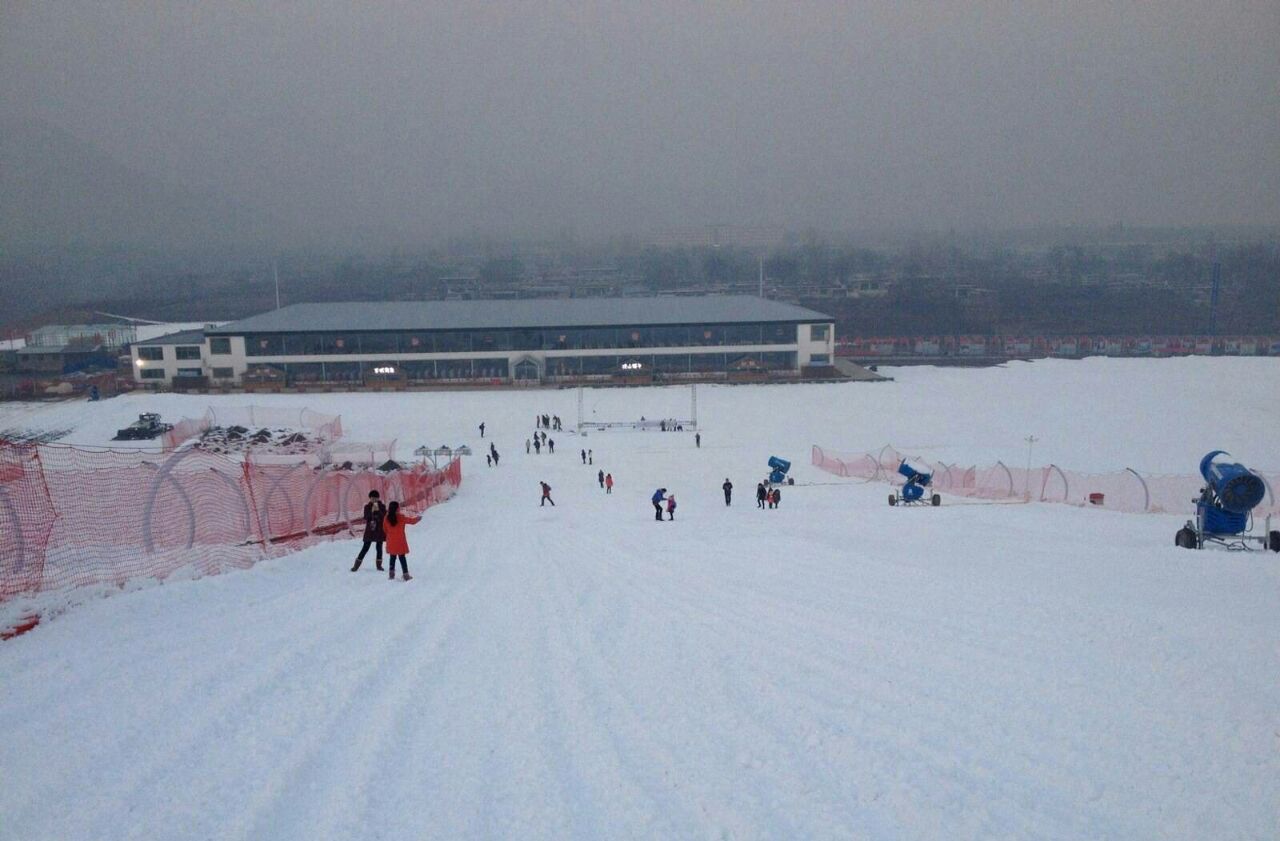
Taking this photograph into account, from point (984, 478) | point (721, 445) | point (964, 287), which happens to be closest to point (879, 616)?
point (984, 478)

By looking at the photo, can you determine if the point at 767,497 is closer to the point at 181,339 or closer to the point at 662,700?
the point at 662,700

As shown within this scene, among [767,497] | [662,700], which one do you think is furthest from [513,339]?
[662,700]

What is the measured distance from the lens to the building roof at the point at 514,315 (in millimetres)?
54500

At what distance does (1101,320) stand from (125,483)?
369 feet

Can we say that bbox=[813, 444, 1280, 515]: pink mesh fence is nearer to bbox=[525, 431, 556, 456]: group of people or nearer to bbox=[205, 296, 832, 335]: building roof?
bbox=[525, 431, 556, 456]: group of people

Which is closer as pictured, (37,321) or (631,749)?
(631,749)

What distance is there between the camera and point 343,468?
878 inches

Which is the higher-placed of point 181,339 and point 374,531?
point 181,339

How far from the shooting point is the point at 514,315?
58469 mm

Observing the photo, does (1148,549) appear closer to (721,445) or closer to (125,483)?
(125,483)

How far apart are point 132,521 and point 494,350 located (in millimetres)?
46706

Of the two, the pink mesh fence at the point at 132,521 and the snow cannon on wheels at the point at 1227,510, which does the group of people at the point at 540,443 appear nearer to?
the pink mesh fence at the point at 132,521

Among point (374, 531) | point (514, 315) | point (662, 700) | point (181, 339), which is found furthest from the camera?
point (514, 315)

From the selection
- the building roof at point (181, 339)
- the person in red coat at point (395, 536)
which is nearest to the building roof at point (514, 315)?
the building roof at point (181, 339)
